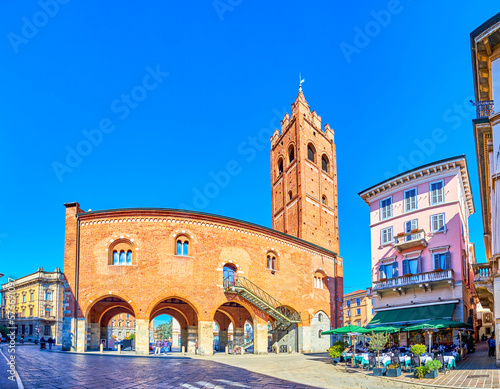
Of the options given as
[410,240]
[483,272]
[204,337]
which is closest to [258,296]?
[204,337]

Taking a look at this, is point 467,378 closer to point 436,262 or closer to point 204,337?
point 436,262

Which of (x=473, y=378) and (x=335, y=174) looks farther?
(x=335, y=174)

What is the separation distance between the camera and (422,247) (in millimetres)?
32906

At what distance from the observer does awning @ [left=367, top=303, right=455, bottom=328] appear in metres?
29.9

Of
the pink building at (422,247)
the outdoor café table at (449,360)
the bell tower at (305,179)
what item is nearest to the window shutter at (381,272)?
the pink building at (422,247)

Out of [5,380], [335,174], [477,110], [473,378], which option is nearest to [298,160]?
[335,174]

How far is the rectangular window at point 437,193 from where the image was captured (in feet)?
108

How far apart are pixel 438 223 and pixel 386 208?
512cm

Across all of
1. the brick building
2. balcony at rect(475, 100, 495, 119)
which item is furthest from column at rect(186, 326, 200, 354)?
balcony at rect(475, 100, 495, 119)

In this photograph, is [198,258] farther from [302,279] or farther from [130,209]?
[302,279]

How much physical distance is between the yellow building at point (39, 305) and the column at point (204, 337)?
46112 mm

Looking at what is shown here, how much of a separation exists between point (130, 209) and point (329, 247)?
28.0 meters

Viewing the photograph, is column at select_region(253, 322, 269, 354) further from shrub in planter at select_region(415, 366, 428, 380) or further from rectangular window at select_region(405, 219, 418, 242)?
shrub in planter at select_region(415, 366, 428, 380)

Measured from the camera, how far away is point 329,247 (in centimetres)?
5331
